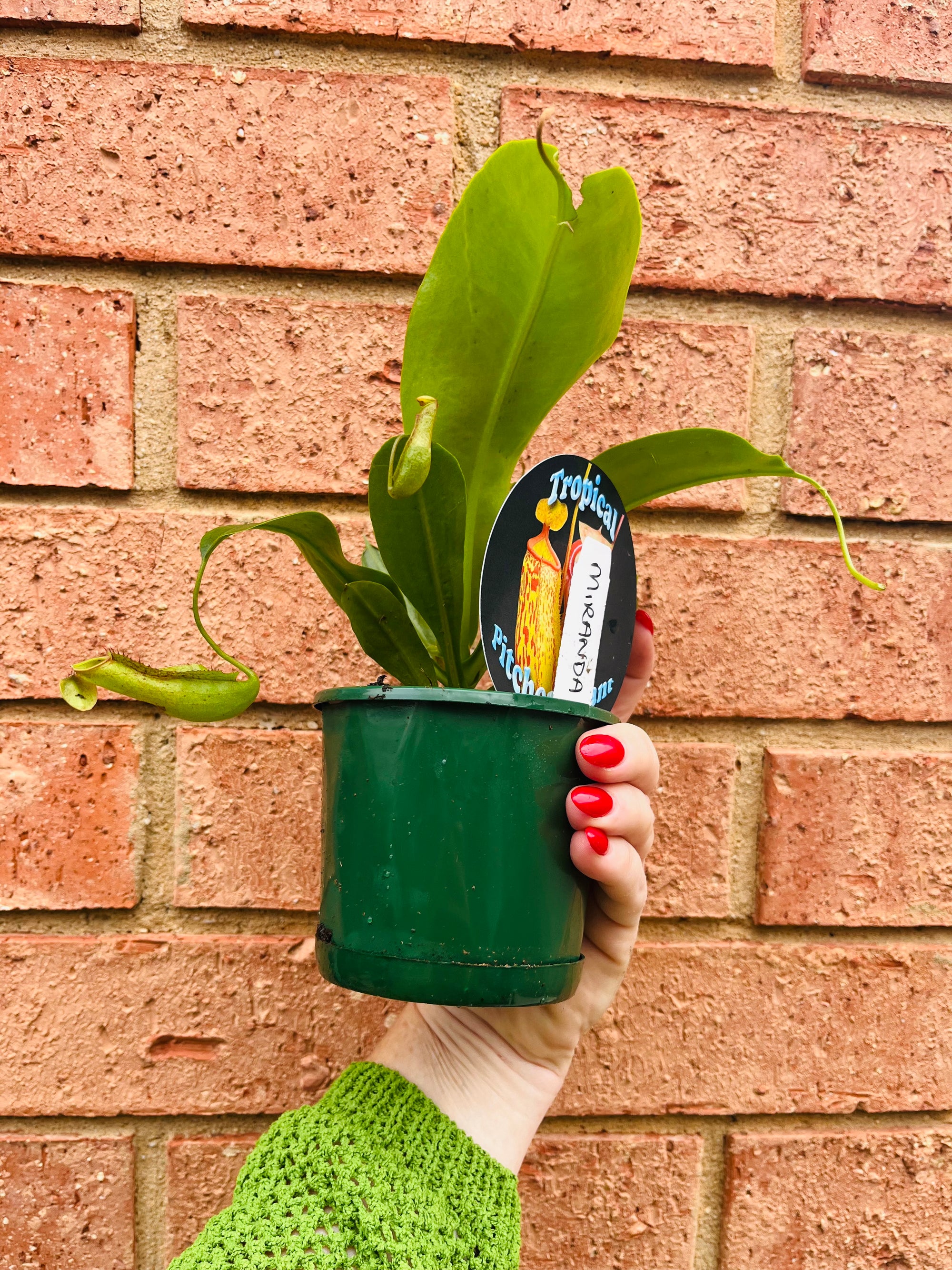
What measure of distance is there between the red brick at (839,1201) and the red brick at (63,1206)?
513mm

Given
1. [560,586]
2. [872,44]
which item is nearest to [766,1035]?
[560,586]

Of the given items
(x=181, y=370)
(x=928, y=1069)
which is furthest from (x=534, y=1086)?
(x=181, y=370)

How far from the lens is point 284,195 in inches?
29.5

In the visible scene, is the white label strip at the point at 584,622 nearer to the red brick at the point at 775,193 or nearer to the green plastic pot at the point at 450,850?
the green plastic pot at the point at 450,850

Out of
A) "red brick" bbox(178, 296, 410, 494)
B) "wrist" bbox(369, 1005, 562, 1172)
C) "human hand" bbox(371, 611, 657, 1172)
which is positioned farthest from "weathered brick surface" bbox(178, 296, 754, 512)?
"wrist" bbox(369, 1005, 562, 1172)

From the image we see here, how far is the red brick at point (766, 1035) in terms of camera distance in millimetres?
771

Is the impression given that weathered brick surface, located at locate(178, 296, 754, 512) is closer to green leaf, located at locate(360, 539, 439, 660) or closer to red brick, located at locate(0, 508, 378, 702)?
red brick, located at locate(0, 508, 378, 702)

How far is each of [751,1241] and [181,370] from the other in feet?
2.89

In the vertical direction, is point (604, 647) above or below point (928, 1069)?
above

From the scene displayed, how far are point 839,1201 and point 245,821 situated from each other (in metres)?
0.61

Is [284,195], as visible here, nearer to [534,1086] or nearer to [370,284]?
[370,284]

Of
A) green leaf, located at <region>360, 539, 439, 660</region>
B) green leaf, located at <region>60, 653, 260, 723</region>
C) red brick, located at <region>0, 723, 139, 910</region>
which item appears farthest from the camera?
red brick, located at <region>0, 723, 139, 910</region>

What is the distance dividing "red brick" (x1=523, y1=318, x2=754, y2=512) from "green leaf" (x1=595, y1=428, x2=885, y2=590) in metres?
0.19

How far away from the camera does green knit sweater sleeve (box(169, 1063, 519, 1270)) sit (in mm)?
533
